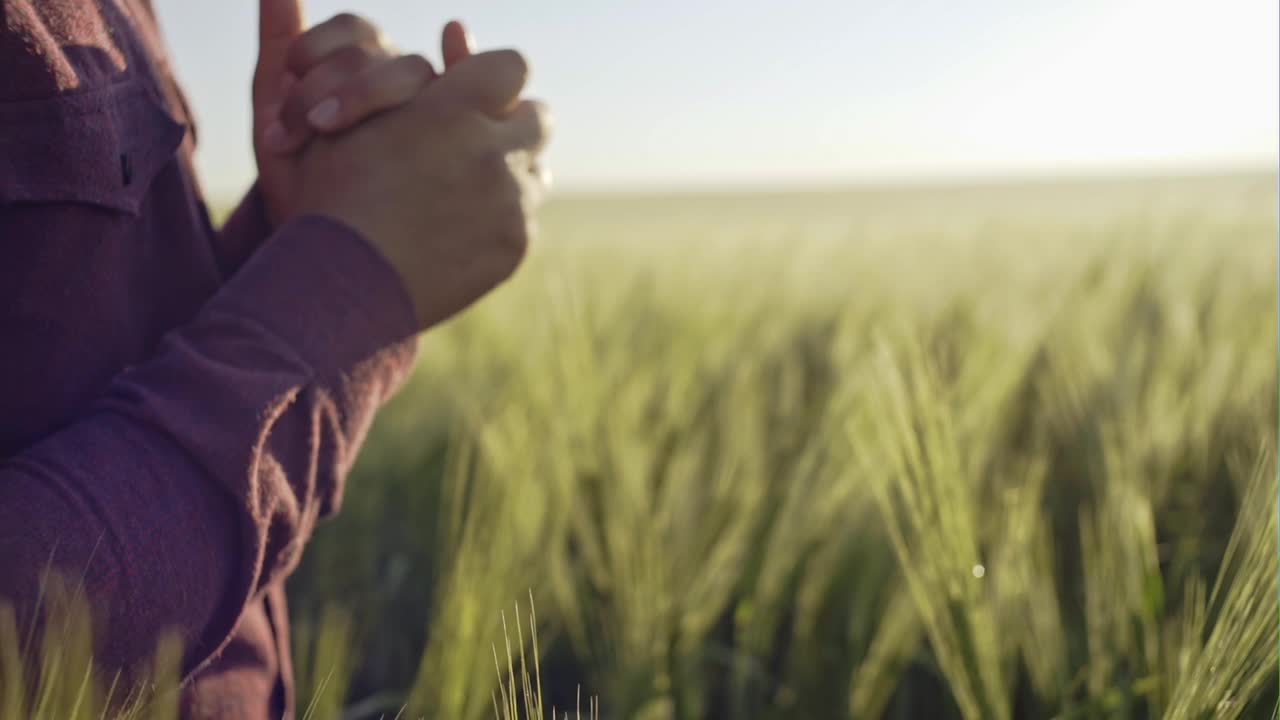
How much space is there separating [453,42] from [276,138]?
0.36ft

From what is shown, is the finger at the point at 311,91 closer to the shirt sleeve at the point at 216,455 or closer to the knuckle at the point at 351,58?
the knuckle at the point at 351,58

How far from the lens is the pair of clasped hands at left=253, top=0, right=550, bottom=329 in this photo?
55cm

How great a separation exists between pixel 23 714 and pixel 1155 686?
0.57 metres

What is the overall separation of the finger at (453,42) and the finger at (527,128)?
56 mm

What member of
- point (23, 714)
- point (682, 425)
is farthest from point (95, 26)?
point (682, 425)

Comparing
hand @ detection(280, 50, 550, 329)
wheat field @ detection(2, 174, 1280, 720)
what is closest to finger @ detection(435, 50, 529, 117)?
hand @ detection(280, 50, 550, 329)

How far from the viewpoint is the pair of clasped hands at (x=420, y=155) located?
0.55 meters

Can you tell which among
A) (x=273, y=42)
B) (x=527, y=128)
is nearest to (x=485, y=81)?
(x=527, y=128)

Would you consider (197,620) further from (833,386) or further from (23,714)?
(833,386)

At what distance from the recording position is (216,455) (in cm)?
46

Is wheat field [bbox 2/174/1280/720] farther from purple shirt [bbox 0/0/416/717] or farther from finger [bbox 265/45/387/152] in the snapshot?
finger [bbox 265/45/387/152]

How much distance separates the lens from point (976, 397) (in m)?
1.06

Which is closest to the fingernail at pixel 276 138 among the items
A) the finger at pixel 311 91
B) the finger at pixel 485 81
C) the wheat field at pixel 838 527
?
the finger at pixel 311 91

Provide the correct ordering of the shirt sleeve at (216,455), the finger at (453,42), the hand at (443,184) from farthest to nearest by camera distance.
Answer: the finger at (453,42), the hand at (443,184), the shirt sleeve at (216,455)
